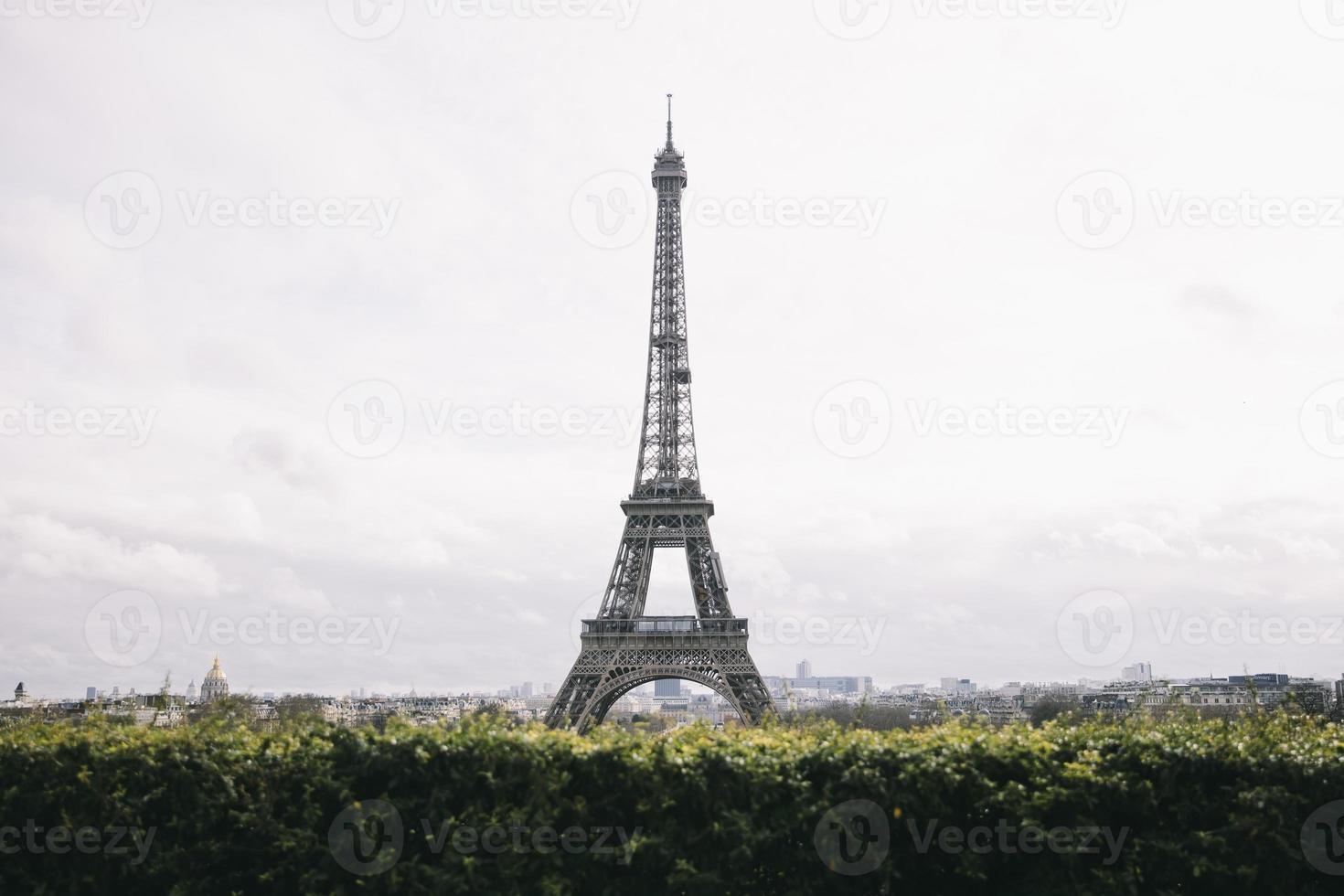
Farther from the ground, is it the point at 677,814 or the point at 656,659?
the point at 656,659

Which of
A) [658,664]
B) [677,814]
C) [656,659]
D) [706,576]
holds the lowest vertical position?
[677,814]

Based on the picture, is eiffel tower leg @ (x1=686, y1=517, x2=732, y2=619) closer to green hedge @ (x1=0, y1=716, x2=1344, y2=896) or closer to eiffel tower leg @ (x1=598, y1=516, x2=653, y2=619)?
eiffel tower leg @ (x1=598, y1=516, x2=653, y2=619)

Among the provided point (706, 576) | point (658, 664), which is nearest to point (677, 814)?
point (658, 664)

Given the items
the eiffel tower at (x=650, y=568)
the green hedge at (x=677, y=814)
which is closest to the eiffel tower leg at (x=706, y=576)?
the eiffel tower at (x=650, y=568)

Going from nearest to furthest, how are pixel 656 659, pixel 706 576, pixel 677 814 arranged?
pixel 677 814
pixel 656 659
pixel 706 576

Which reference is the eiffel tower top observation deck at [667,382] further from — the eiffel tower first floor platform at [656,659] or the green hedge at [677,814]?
the green hedge at [677,814]

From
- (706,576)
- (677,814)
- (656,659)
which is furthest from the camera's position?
(706,576)

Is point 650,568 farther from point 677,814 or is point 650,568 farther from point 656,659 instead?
point 677,814

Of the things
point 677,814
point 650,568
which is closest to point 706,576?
point 650,568

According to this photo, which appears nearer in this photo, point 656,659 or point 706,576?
point 656,659
